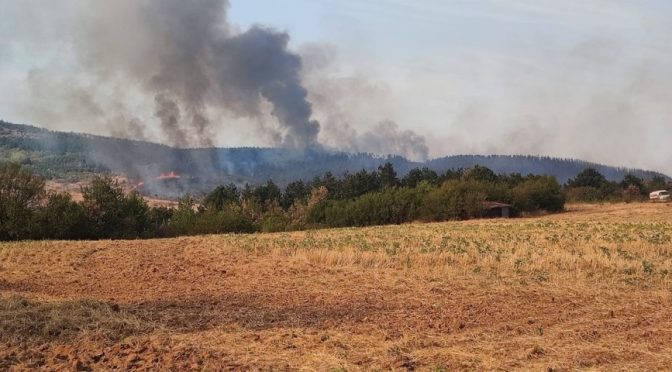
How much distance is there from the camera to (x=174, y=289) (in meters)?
17.7

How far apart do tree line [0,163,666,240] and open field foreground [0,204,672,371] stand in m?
23.9

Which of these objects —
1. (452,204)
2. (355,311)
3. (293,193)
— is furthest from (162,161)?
(355,311)

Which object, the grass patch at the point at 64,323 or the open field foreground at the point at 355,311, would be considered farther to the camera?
the grass patch at the point at 64,323

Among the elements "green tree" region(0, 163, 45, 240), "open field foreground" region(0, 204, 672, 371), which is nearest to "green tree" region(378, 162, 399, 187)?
"green tree" region(0, 163, 45, 240)

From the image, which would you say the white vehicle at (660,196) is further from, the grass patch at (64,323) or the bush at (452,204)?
the grass patch at (64,323)

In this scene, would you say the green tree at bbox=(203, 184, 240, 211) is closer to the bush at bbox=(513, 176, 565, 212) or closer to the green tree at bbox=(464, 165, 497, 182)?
the green tree at bbox=(464, 165, 497, 182)

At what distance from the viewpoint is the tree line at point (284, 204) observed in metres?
47.2

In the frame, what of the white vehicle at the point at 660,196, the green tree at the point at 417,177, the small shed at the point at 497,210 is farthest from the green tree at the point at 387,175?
the white vehicle at the point at 660,196

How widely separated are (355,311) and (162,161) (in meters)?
131

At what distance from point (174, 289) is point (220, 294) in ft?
6.74

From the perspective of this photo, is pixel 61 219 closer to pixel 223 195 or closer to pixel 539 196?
pixel 223 195

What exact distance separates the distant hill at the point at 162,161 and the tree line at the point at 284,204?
22613 millimetres

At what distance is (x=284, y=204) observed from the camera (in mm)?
101625

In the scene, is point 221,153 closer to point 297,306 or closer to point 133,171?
point 133,171
